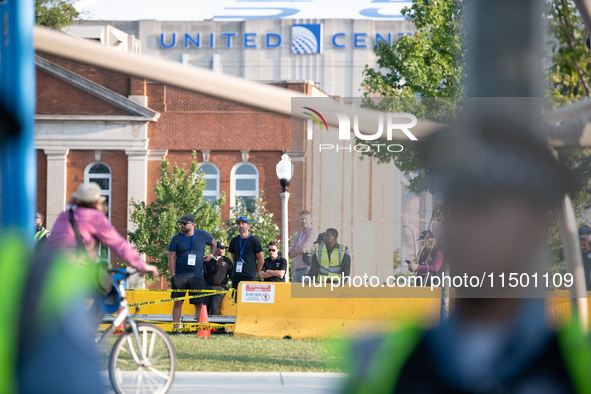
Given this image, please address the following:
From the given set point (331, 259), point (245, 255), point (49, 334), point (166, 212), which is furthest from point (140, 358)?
point (166, 212)

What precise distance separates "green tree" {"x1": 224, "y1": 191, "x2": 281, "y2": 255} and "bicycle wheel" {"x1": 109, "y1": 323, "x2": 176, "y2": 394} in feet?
61.3

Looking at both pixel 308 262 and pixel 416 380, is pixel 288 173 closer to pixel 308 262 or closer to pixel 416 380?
pixel 308 262

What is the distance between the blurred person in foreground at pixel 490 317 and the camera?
72 centimetres

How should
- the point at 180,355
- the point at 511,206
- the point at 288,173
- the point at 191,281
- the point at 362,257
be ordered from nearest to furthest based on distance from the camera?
the point at 511,206 → the point at 362,257 → the point at 180,355 → the point at 191,281 → the point at 288,173

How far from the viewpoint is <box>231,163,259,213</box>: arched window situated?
30.5 meters

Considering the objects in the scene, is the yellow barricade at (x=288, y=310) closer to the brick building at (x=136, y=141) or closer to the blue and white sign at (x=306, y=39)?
the brick building at (x=136, y=141)

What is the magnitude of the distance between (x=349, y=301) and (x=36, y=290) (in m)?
10.0

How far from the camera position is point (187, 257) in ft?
33.7

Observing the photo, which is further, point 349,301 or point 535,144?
point 349,301

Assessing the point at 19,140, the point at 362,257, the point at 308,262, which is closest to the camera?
the point at 19,140

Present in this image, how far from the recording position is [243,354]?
8570mm

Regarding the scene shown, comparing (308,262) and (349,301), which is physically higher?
(308,262)

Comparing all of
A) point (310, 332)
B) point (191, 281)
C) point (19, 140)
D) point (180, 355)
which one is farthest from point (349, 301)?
point (19, 140)

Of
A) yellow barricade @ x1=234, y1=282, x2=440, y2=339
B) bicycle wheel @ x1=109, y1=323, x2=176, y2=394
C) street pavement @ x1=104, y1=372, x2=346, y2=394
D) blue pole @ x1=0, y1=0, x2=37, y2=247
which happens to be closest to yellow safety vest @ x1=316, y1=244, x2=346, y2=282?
street pavement @ x1=104, y1=372, x2=346, y2=394
